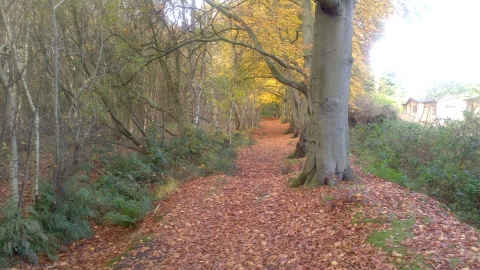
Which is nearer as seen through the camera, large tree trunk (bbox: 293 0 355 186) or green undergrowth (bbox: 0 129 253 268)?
green undergrowth (bbox: 0 129 253 268)

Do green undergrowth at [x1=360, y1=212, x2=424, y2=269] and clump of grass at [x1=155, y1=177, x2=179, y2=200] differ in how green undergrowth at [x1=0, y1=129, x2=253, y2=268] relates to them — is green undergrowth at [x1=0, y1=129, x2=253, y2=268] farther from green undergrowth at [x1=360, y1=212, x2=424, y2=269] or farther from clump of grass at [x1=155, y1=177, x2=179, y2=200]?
green undergrowth at [x1=360, y1=212, x2=424, y2=269]

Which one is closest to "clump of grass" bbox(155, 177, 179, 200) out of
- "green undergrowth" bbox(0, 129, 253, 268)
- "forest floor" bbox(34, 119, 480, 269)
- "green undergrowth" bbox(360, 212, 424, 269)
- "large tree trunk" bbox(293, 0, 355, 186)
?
"green undergrowth" bbox(0, 129, 253, 268)

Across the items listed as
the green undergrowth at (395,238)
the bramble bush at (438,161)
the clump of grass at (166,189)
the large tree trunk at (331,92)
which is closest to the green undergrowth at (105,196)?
the clump of grass at (166,189)

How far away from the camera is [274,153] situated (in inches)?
744

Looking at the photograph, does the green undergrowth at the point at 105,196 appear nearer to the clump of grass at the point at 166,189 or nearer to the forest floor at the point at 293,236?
the clump of grass at the point at 166,189

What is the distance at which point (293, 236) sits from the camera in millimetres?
5773

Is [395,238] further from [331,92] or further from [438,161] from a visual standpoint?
[438,161]

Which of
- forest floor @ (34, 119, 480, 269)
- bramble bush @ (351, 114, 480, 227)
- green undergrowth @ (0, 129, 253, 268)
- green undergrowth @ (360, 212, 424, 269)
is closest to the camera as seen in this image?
green undergrowth @ (360, 212, 424, 269)

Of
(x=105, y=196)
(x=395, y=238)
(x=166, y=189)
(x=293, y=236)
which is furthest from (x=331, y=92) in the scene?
(x=105, y=196)

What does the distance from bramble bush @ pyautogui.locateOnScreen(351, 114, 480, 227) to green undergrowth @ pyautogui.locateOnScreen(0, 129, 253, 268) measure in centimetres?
560

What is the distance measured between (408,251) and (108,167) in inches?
360

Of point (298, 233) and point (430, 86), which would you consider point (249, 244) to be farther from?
point (430, 86)

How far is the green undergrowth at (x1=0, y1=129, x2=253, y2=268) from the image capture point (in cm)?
559

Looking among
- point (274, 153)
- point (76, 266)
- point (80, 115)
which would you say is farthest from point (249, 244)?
point (274, 153)
